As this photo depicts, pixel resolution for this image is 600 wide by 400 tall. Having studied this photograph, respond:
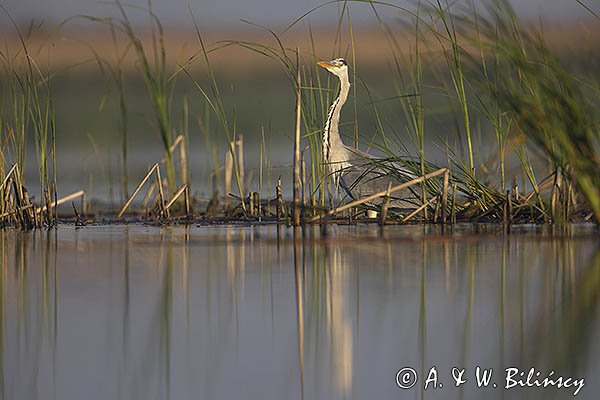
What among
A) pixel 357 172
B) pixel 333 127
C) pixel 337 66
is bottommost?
pixel 357 172

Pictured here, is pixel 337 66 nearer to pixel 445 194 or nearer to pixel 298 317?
pixel 445 194

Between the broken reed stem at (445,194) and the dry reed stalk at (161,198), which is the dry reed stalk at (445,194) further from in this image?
the dry reed stalk at (161,198)

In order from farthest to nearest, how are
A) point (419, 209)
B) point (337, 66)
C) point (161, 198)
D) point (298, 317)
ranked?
point (337, 66) < point (161, 198) < point (419, 209) < point (298, 317)

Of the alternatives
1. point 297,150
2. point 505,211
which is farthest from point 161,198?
point 505,211

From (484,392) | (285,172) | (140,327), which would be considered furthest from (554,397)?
(285,172)

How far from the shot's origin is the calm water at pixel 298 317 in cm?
323

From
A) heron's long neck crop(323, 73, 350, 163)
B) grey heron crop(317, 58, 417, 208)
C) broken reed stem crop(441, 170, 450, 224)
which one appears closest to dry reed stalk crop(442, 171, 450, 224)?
broken reed stem crop(441, 170, 450, 224)

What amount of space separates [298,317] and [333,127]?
5.38 metres

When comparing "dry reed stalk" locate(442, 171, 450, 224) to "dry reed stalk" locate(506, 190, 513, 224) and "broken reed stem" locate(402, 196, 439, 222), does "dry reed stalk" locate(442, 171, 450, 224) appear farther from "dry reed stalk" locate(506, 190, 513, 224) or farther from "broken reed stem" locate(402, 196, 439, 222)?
"dry reed stalk" locate(506, 190, 513, 224)

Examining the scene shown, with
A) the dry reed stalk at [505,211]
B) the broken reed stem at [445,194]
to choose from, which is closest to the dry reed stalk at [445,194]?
the broken reed stem at [445,194]

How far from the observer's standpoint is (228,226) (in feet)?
25.6

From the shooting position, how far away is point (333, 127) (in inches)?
369

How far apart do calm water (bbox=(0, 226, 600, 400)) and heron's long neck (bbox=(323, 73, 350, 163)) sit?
8.44 feet

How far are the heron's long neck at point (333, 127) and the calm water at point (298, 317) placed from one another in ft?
8.44
